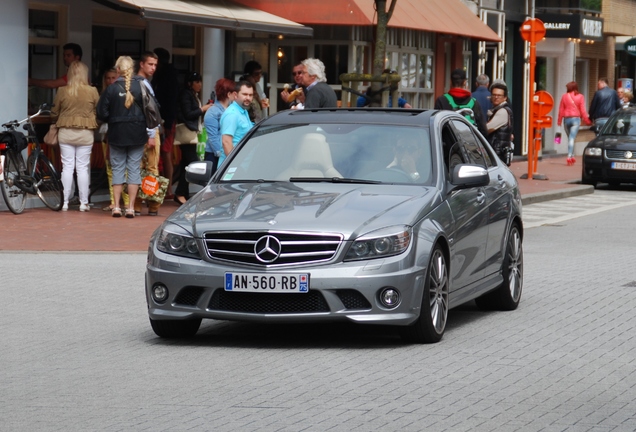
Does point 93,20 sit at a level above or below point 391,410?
above

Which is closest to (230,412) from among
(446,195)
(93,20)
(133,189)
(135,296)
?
(446,195)

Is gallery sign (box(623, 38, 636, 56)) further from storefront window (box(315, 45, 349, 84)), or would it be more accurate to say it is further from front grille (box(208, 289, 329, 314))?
front grille (box(208, 289, 329, 314))

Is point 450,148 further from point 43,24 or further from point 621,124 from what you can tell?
point 621,124

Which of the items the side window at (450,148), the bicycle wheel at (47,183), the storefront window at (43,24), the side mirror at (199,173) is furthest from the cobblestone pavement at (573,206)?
the side mirror at (199,173)

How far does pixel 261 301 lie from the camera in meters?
8.51

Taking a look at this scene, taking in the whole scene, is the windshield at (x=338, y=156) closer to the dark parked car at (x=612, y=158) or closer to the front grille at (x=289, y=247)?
the front grille at (x=289, y=247)

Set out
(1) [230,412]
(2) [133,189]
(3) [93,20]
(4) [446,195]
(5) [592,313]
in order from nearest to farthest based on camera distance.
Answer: (1) [230,412] < (4) [446,195] < (5) [592,313] < (2) [133,189] < (3) [93,20]

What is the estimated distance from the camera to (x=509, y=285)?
34.8 ft

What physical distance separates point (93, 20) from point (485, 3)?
52.3 ft

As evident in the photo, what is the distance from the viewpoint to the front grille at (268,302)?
845cm

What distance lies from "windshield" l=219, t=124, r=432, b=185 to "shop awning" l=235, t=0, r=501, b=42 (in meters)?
13.0

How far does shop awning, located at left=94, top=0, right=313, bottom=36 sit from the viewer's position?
1770 centimetres

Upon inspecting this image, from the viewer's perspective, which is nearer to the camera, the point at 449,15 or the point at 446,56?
the point at 449,15

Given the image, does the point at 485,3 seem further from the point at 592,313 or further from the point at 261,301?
the point at 261,301
